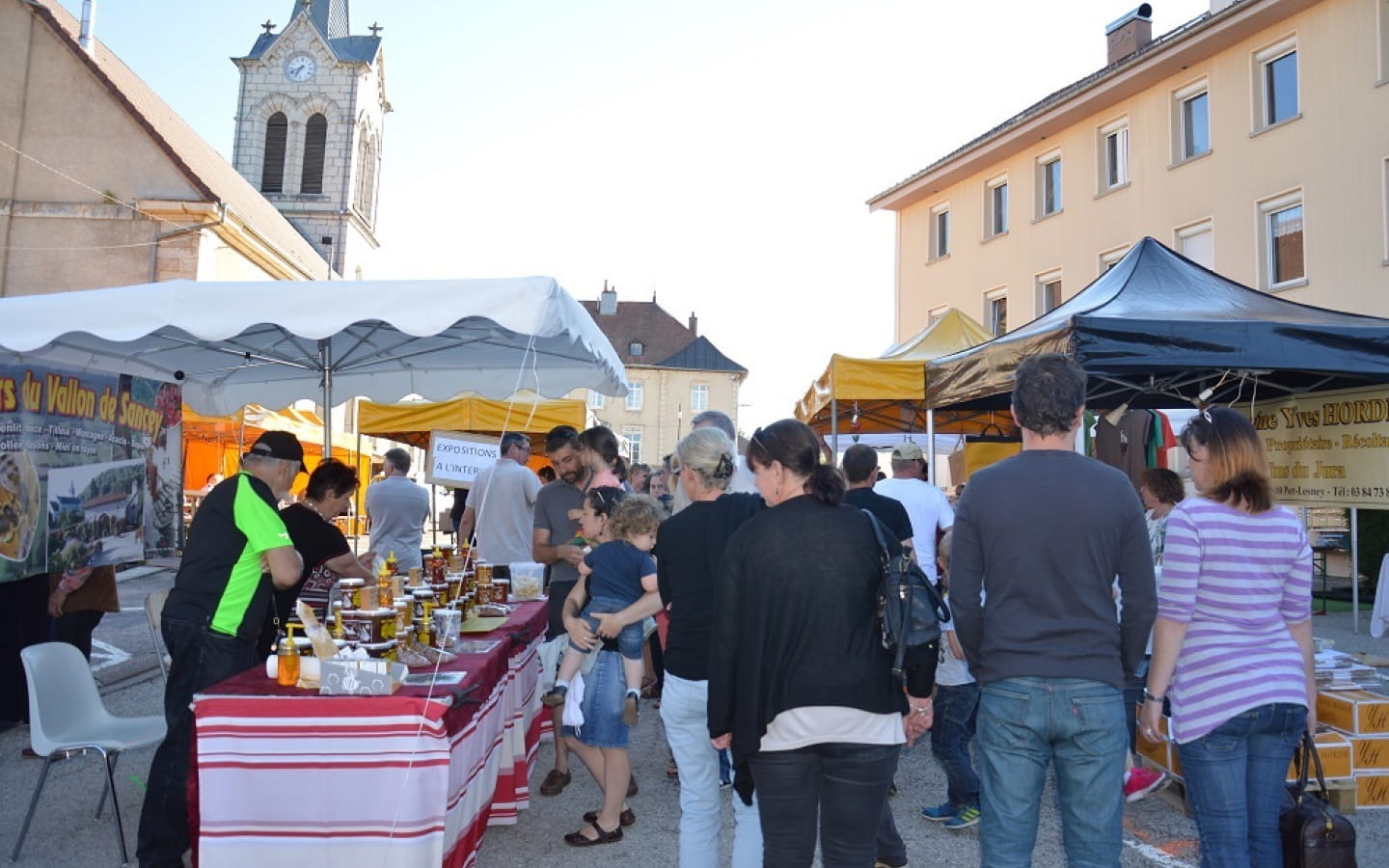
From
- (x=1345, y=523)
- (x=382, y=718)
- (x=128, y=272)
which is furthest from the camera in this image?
(x=128, y=272)

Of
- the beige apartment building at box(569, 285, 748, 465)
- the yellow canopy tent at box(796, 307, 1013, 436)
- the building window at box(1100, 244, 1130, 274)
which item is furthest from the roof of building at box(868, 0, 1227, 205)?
the beige apartment building at box(569, 285, 748, 465)

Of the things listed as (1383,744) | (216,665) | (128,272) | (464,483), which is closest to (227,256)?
(128,272)

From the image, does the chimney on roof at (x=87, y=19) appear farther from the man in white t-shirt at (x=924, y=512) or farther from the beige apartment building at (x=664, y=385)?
the beige apartment building at (x=664, y=385)

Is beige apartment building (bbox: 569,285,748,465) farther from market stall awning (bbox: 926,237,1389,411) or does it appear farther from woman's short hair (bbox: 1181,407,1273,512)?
woman's short hair (bbox: 1181,407,1273,512)

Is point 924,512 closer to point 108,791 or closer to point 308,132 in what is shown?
point 108,791

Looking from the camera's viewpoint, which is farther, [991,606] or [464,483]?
[464,483]

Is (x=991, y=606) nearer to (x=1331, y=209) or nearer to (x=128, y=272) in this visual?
(x=1331, y=209)

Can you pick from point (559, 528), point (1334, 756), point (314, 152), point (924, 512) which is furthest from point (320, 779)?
point (314, 152)

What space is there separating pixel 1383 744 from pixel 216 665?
531cm

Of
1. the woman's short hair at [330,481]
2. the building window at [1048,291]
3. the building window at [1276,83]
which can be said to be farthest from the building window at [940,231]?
the woman's short hair at [330,481]

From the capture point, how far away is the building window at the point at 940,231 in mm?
25625

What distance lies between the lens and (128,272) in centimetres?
2161

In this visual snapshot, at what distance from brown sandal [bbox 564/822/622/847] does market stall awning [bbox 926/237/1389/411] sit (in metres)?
3.39

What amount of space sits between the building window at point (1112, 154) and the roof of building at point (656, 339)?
3869cm
